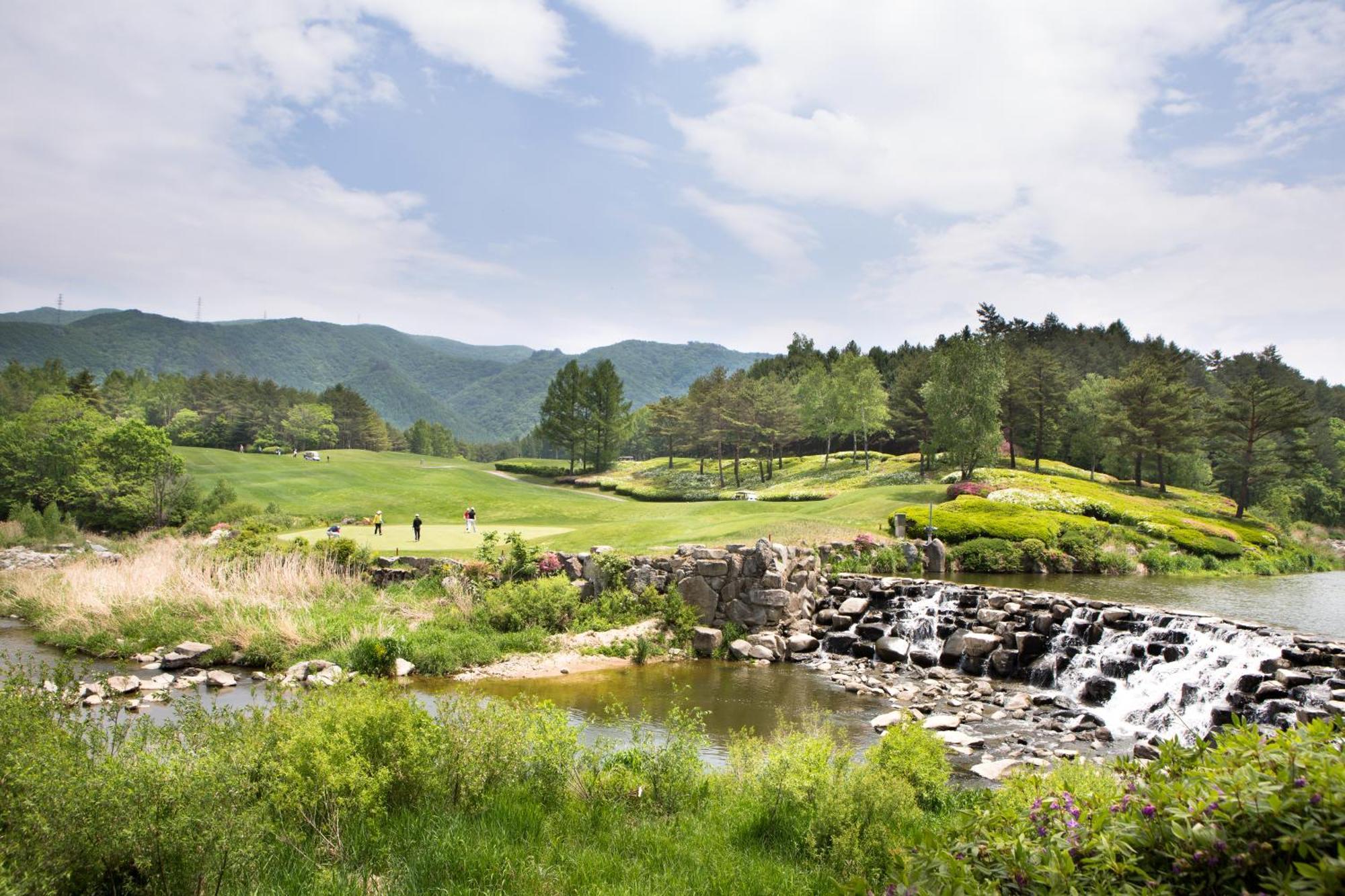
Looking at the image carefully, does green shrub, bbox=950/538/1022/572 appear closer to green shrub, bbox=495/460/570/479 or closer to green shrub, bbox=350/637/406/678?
green shrub, bbox=350/637/406/678

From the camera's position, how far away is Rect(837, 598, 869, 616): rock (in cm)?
2017

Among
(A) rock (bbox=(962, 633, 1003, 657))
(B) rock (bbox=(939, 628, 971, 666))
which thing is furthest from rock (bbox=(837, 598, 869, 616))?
(A) rock (bbox=(962, 633, 1003, 657))

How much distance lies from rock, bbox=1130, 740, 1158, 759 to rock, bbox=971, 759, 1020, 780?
5.58 ft

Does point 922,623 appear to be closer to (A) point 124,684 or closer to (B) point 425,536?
(A) point 124,684

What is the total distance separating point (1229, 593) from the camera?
941 inches

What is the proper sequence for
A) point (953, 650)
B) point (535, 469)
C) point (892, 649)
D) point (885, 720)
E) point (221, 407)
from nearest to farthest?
1. point (885, 720)
2. point (953, 650)
3. point (892, 649)
4. point (535, 469)
5. point (221, 407)

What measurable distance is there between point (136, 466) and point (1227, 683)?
4718cm

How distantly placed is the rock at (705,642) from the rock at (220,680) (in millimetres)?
10202

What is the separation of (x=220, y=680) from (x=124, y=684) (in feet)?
5.21

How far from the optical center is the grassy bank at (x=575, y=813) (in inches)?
121

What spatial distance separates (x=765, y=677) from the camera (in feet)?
54.3

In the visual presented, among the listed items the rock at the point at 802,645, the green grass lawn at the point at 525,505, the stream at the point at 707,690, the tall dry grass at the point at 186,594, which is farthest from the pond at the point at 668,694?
the green grass lawn at the point at 525,505

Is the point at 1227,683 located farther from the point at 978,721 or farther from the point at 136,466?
the point at 136,466

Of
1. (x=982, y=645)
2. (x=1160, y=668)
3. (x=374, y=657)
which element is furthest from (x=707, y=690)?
(x=1160, y=668)
